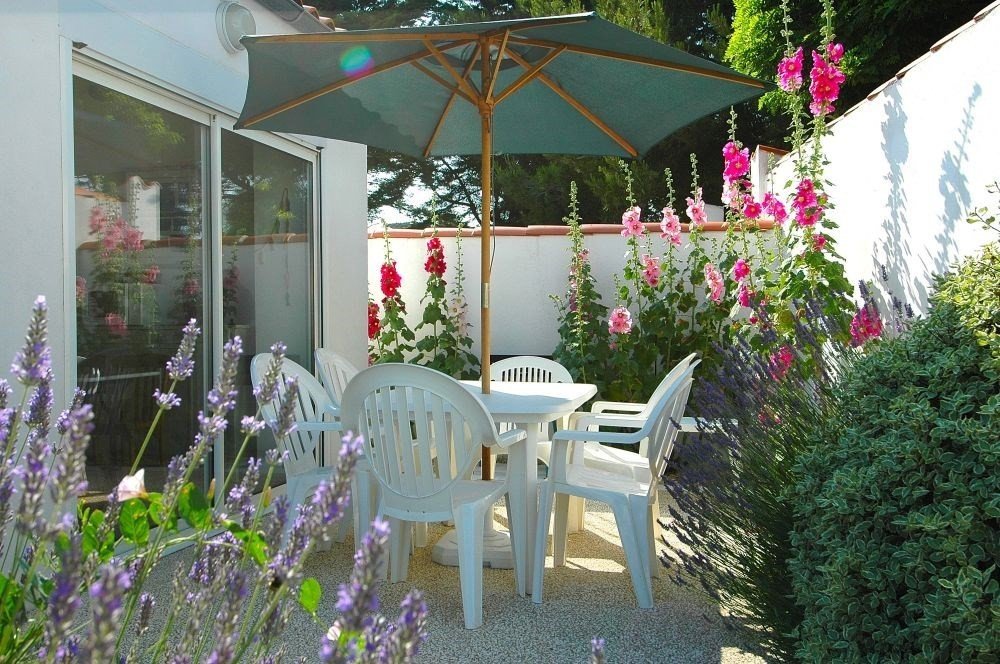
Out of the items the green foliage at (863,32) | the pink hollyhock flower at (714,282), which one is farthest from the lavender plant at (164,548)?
the green foliage at (863,32)

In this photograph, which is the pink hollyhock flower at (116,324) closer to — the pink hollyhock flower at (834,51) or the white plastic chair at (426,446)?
the white plastic chair at (426,446)

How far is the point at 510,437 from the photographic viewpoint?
10.8 ft

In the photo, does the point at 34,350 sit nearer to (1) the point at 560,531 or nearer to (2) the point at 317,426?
(2) the point at 317,426

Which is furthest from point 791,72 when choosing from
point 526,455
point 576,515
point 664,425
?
point 526,455

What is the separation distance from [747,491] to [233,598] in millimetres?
1905

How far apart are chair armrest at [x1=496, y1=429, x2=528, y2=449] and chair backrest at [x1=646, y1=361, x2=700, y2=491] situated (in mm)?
495

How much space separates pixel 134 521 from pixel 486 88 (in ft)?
9.62

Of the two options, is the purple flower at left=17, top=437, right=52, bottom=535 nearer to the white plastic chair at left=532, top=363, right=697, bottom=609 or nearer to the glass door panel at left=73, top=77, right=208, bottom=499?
the white plastic chair at left=532, top=363, right=697, bottom=609

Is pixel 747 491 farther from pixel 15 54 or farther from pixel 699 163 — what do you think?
pixel 699 163

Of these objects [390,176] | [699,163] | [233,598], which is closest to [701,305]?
[233,598]

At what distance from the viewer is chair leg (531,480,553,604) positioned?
3.31 meters

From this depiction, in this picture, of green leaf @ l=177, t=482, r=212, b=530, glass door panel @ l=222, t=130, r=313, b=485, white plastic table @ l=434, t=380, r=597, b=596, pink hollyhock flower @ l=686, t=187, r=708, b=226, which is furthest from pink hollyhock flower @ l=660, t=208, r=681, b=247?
green leaf @ l=177, t=482, r=212, b=530

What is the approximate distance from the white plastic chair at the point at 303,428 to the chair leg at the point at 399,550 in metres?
0.39

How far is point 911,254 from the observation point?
14.4 ft
